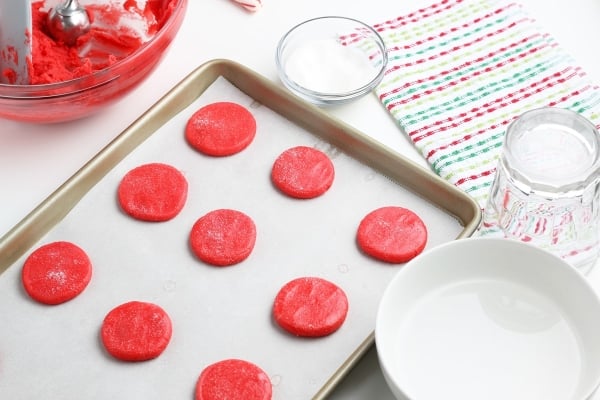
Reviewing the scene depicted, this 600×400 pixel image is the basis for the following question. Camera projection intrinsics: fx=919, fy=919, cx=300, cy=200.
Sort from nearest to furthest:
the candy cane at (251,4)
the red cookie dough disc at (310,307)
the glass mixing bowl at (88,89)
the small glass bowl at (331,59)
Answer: the red cookie dough disc at (310,307), the glass mixing bowl at (88,89), the small glass bowl at (331,59), the candy cane at (251,4)

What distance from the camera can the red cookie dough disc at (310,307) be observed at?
3.54 feet

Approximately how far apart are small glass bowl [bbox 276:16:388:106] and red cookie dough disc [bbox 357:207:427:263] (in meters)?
0.21

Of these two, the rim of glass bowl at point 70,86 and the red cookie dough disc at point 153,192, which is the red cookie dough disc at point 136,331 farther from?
the rim of glass bowl at point 70,86

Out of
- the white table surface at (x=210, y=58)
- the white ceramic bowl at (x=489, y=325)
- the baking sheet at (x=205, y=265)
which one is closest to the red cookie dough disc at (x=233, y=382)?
the baking sheet at (x=205, y=265)

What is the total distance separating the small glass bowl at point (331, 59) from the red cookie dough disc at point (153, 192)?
0.74ft

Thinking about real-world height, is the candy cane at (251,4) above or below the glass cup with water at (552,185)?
below

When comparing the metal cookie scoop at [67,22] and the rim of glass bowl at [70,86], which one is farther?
the metal cookie scoop at [67,22]

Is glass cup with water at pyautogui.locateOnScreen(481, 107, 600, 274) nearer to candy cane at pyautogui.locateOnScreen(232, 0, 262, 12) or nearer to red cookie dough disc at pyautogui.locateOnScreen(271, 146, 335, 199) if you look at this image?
red cookie dough disc at pyautogui.locateOnScreen(271, 146, 335, 199)

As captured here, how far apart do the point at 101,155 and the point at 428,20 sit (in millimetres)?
558

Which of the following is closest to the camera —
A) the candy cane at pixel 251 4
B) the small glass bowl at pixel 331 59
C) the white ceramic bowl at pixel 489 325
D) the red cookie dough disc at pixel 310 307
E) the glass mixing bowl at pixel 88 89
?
the white ceramic bowl at pixel 489 325

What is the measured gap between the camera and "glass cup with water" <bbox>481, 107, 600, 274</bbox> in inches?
42.3

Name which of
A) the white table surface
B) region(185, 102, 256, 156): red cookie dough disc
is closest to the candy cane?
the white table surface

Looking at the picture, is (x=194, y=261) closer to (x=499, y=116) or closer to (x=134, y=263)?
(x=134, y=263)

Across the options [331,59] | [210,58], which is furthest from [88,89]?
[331,59]
